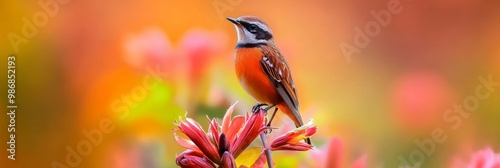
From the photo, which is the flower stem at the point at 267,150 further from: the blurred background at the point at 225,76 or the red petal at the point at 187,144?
the red petal at the point at 187,144

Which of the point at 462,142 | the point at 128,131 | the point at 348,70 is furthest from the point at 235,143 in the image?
the point at 462,142

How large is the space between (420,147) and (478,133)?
0.22 metres

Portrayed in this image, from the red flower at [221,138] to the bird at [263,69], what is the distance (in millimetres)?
100

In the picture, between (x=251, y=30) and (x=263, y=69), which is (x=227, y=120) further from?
(x=251, y=30)

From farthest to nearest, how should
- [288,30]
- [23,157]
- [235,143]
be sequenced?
[288,30], [23,157], [235,143]

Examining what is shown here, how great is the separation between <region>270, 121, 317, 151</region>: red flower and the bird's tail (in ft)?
0.19

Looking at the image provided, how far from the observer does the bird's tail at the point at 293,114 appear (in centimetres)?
164

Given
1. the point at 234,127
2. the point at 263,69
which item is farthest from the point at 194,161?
the point at 263,69

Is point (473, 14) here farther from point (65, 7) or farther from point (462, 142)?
point (65, 7)

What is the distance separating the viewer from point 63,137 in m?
1.59

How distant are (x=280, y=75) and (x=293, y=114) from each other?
137 millimetres

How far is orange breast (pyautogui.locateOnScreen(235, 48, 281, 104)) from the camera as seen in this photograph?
1.59 meters

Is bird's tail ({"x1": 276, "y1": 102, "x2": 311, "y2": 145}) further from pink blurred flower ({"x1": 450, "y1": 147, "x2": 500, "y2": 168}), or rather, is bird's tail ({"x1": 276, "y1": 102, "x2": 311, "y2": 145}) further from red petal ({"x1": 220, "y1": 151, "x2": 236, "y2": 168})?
pink blurred flower ({"x1": 450, "y1": 147, "x2": 500, "y2": 168})

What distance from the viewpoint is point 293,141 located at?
1.52 metres
